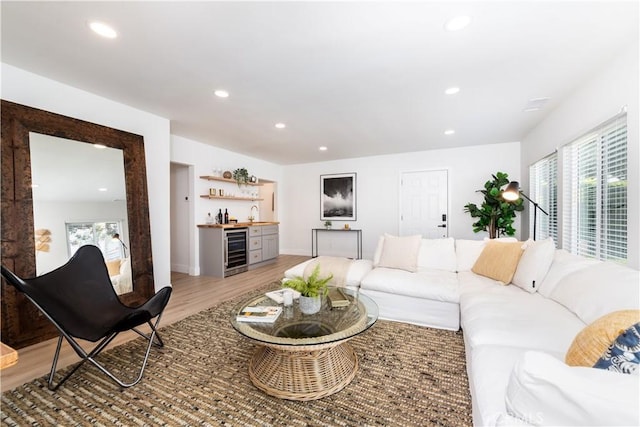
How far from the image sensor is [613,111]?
2.18 m

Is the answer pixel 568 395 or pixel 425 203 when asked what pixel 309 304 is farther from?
pixel 425 203

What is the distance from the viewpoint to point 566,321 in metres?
1.62

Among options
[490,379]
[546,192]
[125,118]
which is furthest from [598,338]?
[125,118]

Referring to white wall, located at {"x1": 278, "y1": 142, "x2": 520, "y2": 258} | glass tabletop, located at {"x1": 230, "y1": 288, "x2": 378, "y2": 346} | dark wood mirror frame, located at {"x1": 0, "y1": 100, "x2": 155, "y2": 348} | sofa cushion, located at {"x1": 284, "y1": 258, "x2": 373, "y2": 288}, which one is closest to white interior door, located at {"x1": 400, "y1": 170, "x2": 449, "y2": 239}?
white wall, located at {"x1": 278, "y1": 142, "x2": 520, "y2": 258}

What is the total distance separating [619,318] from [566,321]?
77cm

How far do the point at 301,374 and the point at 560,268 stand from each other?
7.00 ft

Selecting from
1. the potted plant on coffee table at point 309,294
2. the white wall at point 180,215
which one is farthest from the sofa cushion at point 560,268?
the white wall at point 180,215

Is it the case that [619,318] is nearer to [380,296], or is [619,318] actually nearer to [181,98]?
[380,296]

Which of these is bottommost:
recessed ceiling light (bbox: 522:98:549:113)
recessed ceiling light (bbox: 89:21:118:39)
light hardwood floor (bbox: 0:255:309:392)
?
light hardwood floor (bbox: 0:255:309:392)

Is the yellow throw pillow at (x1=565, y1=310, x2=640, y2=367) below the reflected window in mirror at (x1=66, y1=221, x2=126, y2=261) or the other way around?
below

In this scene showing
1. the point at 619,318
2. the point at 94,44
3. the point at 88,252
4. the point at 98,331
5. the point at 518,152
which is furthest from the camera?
the point at 518,152

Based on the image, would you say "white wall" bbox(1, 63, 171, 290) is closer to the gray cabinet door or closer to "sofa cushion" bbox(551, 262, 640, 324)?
the gray cabinet door

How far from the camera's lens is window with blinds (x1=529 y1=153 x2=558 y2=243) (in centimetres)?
349

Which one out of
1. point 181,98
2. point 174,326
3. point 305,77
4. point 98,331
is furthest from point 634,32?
point 174,326
